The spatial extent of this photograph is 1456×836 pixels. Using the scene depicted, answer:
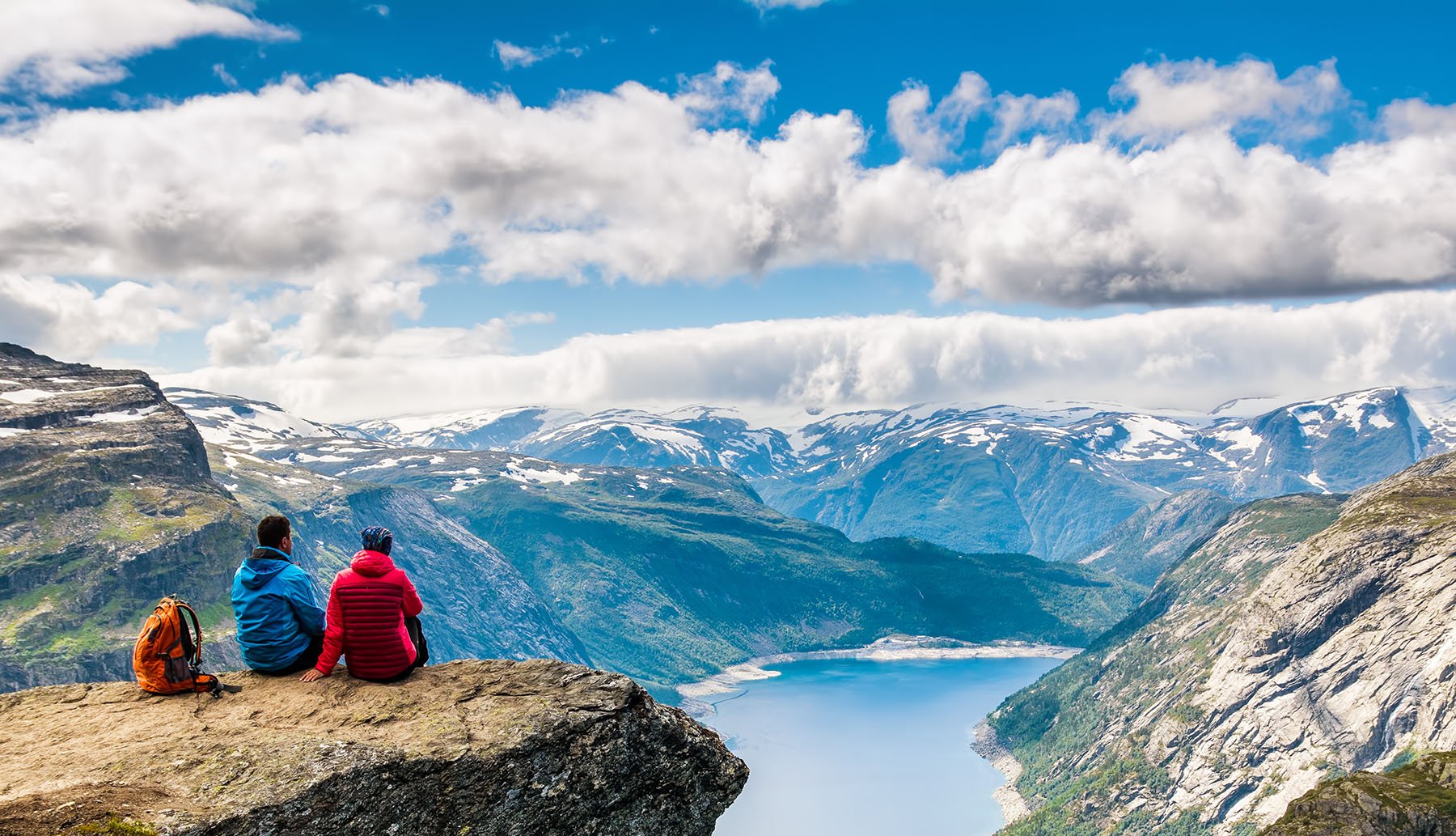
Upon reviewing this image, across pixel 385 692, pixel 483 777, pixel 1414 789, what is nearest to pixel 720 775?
pixel 483 777

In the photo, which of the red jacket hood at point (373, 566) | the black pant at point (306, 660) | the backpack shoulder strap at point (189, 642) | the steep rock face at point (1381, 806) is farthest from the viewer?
the steep rock face at point (1381, 806)

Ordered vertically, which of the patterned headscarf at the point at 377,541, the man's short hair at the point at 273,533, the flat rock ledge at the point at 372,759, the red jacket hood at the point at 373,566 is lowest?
the flat rock ledge at the point at 372,759

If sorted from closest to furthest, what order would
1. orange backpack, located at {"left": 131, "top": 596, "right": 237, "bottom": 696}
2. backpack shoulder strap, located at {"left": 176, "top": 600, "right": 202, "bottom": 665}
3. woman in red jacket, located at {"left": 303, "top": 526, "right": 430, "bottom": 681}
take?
orange backpack, located at {"left": 131, "top": 596, "right": 237, "bottom": 696}
backpack shoulder strap, located at {"left": 176, "top": 600, "right": 202, "bottom": 665}
woman in red jacket, located at {"left": 303, "top": 526, "right": 430, "bottom": 681}

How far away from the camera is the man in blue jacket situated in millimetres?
19875

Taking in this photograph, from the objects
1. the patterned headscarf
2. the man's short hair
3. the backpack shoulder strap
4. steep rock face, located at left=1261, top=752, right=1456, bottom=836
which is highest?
the man's short hair

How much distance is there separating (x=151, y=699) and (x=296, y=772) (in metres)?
4.64

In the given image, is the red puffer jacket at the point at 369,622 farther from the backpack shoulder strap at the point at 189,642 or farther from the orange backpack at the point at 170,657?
the backpack shoulder strap at the point at 189,642

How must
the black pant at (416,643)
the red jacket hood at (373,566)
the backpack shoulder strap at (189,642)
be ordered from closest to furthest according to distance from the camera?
the backpack shoulder strap at (189,642)
the red jacket hood at (373,566)
the black pant at (416,643)

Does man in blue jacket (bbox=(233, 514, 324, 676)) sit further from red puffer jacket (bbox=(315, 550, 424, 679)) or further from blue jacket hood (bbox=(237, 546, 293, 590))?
red puffer jacket (bbox=(315, 550, 424, 679))

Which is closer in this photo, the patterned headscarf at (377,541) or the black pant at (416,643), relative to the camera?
the patterned headscarf at (377,541)

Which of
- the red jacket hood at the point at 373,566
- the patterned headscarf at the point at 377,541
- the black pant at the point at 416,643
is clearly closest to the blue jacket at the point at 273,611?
the red jacket hood at the point at 373,566

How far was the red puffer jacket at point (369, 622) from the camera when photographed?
1980 centimetres

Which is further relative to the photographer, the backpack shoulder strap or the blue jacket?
the blue jacket

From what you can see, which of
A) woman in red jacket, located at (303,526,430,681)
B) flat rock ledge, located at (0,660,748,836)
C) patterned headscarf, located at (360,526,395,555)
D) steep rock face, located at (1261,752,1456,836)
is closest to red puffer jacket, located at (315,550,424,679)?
woman in red jacket, located at (303,526,430,681)
